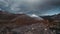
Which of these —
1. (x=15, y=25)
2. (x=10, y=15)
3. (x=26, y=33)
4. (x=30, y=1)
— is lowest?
(x=26, y=33)

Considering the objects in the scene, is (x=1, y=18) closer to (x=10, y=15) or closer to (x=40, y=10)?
(x=10, y=15)

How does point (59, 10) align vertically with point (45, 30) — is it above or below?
above

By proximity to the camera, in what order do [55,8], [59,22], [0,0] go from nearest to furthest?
[0,0]
[55,8]
[59,22]

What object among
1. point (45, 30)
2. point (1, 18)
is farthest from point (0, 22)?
point (45, 30)

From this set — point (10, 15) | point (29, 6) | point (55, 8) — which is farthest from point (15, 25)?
point (55, 8)

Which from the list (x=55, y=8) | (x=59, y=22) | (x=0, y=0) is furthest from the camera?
(x=59, y=22)

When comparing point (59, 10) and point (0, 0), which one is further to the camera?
point (59, 10)

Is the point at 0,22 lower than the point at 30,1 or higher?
lower

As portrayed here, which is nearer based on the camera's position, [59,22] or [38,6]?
[38,6]

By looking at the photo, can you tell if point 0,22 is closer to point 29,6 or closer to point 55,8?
point 29,6
